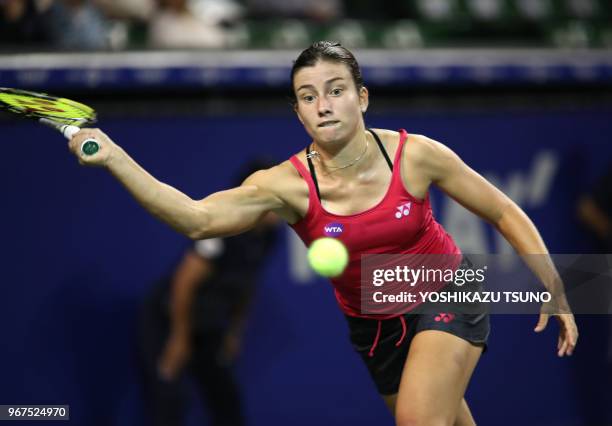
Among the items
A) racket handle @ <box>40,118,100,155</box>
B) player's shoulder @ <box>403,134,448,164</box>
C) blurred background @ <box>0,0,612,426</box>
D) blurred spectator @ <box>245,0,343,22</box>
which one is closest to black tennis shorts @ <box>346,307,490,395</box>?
player's shoulder @ <box>403,134,448,164</box>

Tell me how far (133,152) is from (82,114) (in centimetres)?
306

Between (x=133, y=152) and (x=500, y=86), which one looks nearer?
(x=133, y=152)

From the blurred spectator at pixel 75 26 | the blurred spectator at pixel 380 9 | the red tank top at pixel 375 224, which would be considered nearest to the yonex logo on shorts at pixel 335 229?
the red tank top at pixel 375 224

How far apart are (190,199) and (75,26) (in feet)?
10.7

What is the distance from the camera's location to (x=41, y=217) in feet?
21.7

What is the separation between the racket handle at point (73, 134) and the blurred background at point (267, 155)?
8.71ft

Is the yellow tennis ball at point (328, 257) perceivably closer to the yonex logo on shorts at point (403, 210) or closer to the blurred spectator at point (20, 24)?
the yonex logo on shorts at point (403, 210)

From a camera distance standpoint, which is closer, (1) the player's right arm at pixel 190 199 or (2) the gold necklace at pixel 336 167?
(1) the player's right arm at pixel 190 199

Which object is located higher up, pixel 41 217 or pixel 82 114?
pixel 82 114

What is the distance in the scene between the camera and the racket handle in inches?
137

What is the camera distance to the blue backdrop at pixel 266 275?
660 cm

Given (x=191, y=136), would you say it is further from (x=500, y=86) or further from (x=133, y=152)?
(x=500, y=86)

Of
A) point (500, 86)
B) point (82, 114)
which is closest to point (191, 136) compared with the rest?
point (500, 86)

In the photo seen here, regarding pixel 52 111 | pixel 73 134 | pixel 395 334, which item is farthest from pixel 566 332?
pixel 52 111
